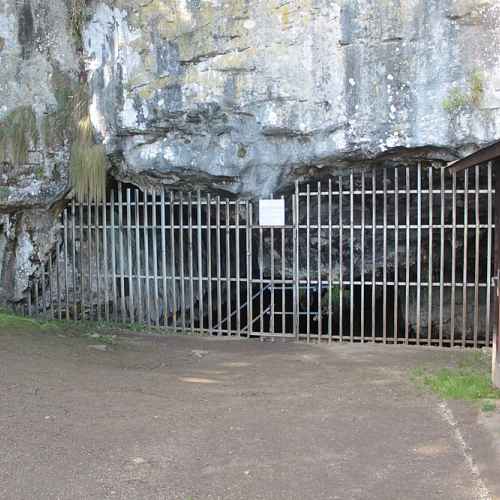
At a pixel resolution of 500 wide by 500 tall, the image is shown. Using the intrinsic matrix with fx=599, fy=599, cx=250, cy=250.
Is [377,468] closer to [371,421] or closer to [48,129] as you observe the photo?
[371,421]

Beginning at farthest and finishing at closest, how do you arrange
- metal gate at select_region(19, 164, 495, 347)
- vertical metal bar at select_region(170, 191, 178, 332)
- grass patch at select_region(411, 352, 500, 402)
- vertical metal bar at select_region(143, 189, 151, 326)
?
vertical metal bar at select_region(143, 189, 151, 326), vertical metal bar at select_region(170, 191, 178, 332), metal gate at select_region(19, 164, 495, 347), grass patch at select_region(411, 352, 500, 402)

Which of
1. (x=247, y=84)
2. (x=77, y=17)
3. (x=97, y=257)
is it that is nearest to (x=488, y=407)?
(x=247, y=84)

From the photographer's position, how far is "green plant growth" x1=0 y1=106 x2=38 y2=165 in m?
9.23

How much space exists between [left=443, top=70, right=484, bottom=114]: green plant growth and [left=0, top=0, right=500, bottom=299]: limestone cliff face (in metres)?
0.01

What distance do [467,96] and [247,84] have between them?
2.79 m

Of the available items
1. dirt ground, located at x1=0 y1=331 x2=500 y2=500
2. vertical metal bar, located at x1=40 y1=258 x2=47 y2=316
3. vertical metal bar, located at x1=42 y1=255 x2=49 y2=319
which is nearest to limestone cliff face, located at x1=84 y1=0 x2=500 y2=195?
vertical metal bar, located at x1=42 y1=255 x2=49 y2=319

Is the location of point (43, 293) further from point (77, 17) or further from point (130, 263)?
point (77, 17)

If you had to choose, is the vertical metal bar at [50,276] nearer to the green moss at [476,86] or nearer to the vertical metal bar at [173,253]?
the vertical metal bar at [173,253]

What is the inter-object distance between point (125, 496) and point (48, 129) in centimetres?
709

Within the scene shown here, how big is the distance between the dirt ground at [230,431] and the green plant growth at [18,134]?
3.34m

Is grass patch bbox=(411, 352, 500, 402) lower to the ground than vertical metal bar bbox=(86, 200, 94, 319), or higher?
lower

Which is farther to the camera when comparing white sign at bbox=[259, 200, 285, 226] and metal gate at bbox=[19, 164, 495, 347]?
metal gate at bbox=[19, 164, 495, 347]

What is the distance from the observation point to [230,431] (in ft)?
15.5

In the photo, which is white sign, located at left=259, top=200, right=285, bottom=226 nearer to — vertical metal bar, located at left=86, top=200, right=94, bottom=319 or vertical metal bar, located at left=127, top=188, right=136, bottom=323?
vertical metal bar, located at left=127, top=188, right=136, bottom=323
